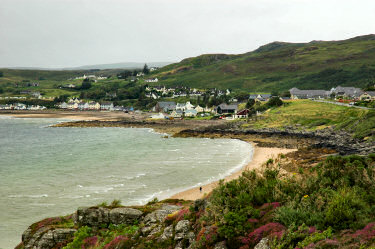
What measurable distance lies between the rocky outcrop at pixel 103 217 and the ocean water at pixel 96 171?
6.14 m

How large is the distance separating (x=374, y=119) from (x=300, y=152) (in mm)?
20467

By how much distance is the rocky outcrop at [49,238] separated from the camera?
16.4 m

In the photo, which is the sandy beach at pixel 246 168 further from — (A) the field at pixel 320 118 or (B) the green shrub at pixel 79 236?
(A) the field at pixel 320 118

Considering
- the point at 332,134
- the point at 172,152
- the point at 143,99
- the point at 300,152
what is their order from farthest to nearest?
the point at 143,99 < the point at 332,134 < the point at 172,152 < the point at 300,152

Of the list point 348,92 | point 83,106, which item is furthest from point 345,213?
point 83,106

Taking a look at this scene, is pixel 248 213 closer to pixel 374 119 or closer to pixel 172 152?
pixel 172 152

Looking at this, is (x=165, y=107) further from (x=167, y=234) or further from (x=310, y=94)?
(x=167, y=234)

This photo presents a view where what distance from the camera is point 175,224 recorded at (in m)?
14.7

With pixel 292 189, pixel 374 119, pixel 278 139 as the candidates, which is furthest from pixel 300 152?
pixel 292 189

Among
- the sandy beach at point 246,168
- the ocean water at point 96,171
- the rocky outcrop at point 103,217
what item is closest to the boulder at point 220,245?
the sandy beach at point 246,168

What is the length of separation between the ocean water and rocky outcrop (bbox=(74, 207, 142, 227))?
6137 millimetres

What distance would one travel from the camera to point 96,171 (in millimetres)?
40281

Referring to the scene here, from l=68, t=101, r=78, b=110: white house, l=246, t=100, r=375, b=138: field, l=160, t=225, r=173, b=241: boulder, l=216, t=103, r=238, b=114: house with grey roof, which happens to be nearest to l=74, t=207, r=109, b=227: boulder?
l=160, t=225, r=173, b=241: boulder

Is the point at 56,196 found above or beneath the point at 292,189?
beneath
